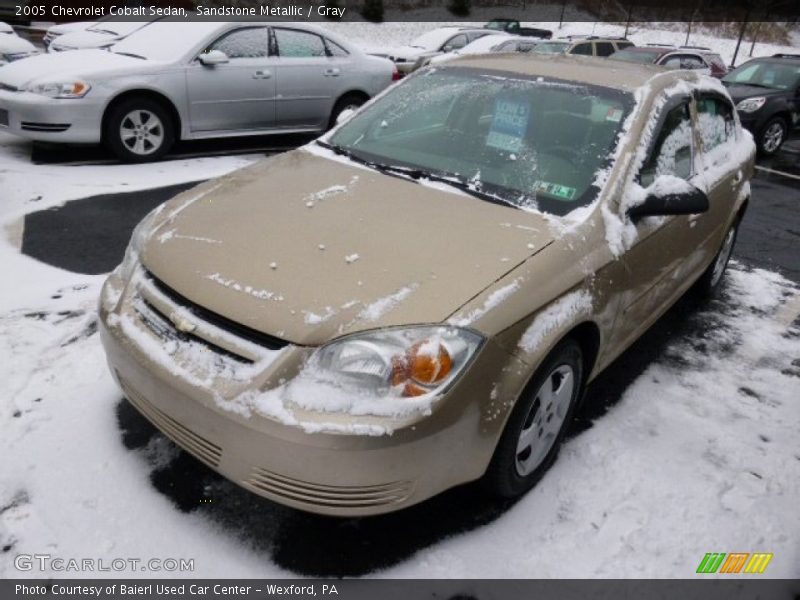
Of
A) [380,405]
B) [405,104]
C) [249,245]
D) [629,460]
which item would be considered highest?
[405,104]

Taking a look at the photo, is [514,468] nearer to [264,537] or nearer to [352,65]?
[264,537]

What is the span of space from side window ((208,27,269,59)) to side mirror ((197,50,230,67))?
0.25 meters

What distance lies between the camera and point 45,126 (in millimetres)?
6148

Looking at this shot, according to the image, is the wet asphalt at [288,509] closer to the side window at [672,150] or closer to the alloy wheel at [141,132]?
the side window at [672,150]

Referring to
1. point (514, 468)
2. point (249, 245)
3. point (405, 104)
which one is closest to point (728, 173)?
point (405, 104)

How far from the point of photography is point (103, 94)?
621 cm

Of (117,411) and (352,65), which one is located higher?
(352,65)

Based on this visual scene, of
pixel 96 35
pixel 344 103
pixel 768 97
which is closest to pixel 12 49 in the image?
pixel 96 35

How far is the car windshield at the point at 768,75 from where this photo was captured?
35.2ft

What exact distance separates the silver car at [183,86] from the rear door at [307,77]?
0.5 inches

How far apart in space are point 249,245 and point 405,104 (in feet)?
5.11

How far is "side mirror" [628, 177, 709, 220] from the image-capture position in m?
2.71

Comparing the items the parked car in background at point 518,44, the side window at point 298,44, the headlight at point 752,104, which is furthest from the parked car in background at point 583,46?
the side window at point 298,44

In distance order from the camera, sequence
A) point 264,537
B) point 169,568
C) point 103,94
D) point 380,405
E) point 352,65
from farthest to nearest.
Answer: point 352,65 < point 103,94 < point 264,537 < point 169,568 < point 380,405
